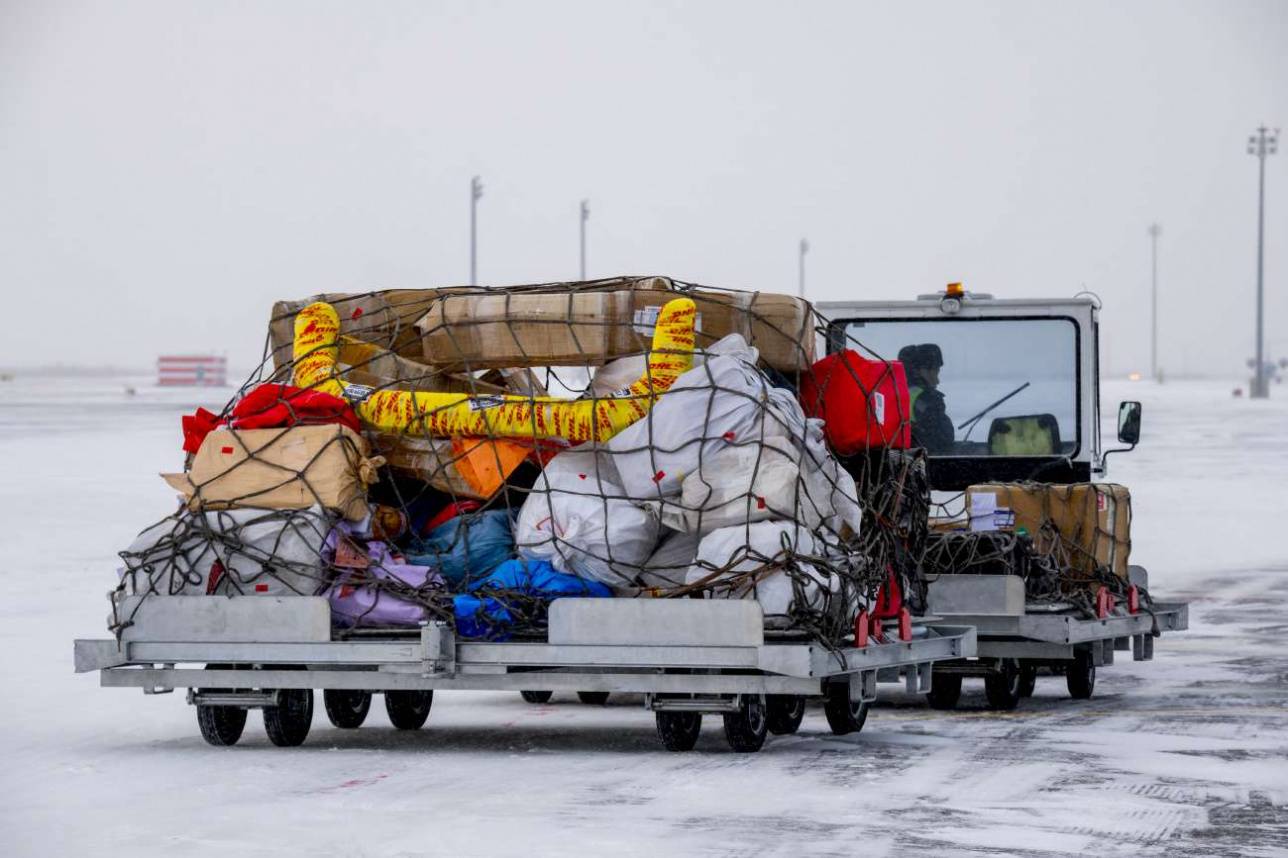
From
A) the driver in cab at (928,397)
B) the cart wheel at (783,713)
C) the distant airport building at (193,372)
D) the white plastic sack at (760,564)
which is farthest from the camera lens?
the distant airport building at (193,372)

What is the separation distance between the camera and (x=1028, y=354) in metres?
14.9

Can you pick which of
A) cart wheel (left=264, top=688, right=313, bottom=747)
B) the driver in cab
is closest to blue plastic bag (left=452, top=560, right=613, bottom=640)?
cart wheel (left=264, top=688, right=313, bottom=747)

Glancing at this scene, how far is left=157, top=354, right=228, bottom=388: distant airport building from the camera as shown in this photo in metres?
98.8

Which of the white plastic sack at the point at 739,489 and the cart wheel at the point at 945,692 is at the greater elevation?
the white plastic sack at the point at 739,489

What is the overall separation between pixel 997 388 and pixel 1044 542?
66.1 inches

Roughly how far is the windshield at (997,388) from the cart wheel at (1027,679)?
165 centimetres

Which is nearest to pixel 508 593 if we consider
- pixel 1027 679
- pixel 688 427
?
pixel 688 427

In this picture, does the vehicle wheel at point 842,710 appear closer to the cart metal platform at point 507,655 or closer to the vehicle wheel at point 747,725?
the cart metal platform at point 507,655

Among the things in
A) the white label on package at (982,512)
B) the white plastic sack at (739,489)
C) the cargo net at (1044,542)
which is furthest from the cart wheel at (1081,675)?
the white plastic sack at (739,489)

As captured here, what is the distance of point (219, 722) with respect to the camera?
11.0m

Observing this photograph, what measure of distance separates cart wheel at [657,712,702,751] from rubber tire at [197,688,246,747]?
80.0 inches

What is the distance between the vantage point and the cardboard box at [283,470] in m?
10.9

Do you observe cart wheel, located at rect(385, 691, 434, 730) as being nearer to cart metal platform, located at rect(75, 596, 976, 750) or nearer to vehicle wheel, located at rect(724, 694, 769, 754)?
cart metal platform, located at rect(75, 596, 976, 750)

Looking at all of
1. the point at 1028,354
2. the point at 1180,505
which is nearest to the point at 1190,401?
the point at 1180,505
